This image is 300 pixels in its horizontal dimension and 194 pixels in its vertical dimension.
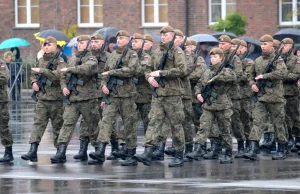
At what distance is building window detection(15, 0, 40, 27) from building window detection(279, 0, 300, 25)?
9.71 m

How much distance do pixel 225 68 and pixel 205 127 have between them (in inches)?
37.1

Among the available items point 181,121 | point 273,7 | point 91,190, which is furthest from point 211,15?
point 91,190

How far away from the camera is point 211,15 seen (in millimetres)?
37531

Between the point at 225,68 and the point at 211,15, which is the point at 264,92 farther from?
the point at 211,15

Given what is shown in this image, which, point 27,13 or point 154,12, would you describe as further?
point 27,13

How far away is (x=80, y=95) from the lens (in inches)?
634

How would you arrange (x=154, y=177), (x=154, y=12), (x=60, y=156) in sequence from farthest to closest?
(x=154, y=12) → (x=60, y=156) → (x=154, y=177)

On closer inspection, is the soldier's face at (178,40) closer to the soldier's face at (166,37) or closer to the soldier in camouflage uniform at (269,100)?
the soldier's face at (166,37)

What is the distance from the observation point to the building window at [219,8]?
37188 millimetres

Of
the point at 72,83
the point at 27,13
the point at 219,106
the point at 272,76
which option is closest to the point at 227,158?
the point at 219,106

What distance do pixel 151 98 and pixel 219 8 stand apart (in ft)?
68.7

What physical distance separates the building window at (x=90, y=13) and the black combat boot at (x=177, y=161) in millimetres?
24292

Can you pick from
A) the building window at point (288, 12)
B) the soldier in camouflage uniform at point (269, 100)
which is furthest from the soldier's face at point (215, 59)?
the building window at point (288, 12)

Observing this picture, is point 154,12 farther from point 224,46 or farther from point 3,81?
point 3,81
